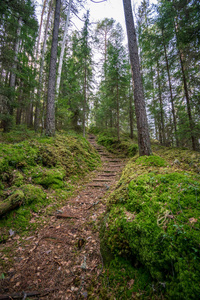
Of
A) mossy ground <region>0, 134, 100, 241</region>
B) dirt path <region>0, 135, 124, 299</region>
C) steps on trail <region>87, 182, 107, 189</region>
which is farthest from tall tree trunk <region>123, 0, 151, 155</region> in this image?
mossy ground <region>0, 134, 100, 241</region>

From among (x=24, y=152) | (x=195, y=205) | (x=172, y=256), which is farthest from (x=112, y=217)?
(x=24, y=152)

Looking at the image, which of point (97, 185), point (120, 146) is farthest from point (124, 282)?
point (120, 146)

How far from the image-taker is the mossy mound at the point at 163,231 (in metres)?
1.37

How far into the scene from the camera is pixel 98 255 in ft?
8.27

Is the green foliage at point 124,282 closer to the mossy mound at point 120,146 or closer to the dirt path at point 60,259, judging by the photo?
the dirt path at point 60,259

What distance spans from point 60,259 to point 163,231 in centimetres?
220

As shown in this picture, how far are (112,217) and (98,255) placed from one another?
0.75 metres

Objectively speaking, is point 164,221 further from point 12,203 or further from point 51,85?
point 51,85

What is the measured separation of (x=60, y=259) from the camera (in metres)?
2.56

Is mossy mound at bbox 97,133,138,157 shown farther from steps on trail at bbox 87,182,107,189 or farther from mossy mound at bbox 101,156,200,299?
mossy mound at bbox 101,156,200,299

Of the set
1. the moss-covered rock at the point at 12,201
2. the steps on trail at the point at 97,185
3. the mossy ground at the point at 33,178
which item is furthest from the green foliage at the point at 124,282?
the steps on trail at the point at 97,185

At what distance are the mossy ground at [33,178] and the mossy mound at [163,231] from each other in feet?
7.77

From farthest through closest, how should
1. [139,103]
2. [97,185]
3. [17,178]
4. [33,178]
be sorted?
[97,185]
[139,103]
[33,178]
[17,178]

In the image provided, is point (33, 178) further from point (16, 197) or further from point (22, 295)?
point (22, 295)
